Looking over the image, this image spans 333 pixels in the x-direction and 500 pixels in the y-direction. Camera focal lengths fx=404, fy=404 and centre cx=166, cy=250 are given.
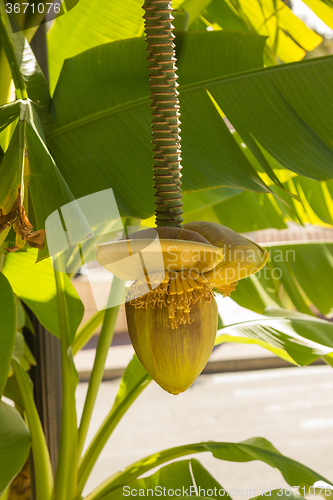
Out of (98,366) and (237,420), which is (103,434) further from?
(237,420)

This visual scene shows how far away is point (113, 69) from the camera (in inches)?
18.6

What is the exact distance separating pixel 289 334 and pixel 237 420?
6.62ft

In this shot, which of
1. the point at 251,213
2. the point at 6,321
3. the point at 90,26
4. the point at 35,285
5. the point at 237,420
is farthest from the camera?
the point at 237,420

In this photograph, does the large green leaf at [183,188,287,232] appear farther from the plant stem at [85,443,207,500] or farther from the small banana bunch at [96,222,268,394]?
the small banana bunch at [96,222,268,394]

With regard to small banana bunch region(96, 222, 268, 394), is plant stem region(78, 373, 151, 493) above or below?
below

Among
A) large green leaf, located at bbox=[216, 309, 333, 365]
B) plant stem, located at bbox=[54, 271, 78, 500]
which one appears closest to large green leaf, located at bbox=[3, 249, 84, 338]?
plant stem, located at bbox=[54, 271, 78, 500]

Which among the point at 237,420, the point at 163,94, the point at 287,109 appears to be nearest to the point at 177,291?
the point at 163,94

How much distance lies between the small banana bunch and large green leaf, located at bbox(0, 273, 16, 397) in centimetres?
25

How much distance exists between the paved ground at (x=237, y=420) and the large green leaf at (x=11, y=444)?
1439 mm

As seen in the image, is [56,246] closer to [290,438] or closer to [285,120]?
[285,120]

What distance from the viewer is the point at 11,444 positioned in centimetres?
60

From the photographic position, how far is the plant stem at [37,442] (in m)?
0.65

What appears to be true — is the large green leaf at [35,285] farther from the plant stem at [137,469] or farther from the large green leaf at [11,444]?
the plant stem at [137,469]

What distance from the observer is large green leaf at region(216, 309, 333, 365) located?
0.62 meters
